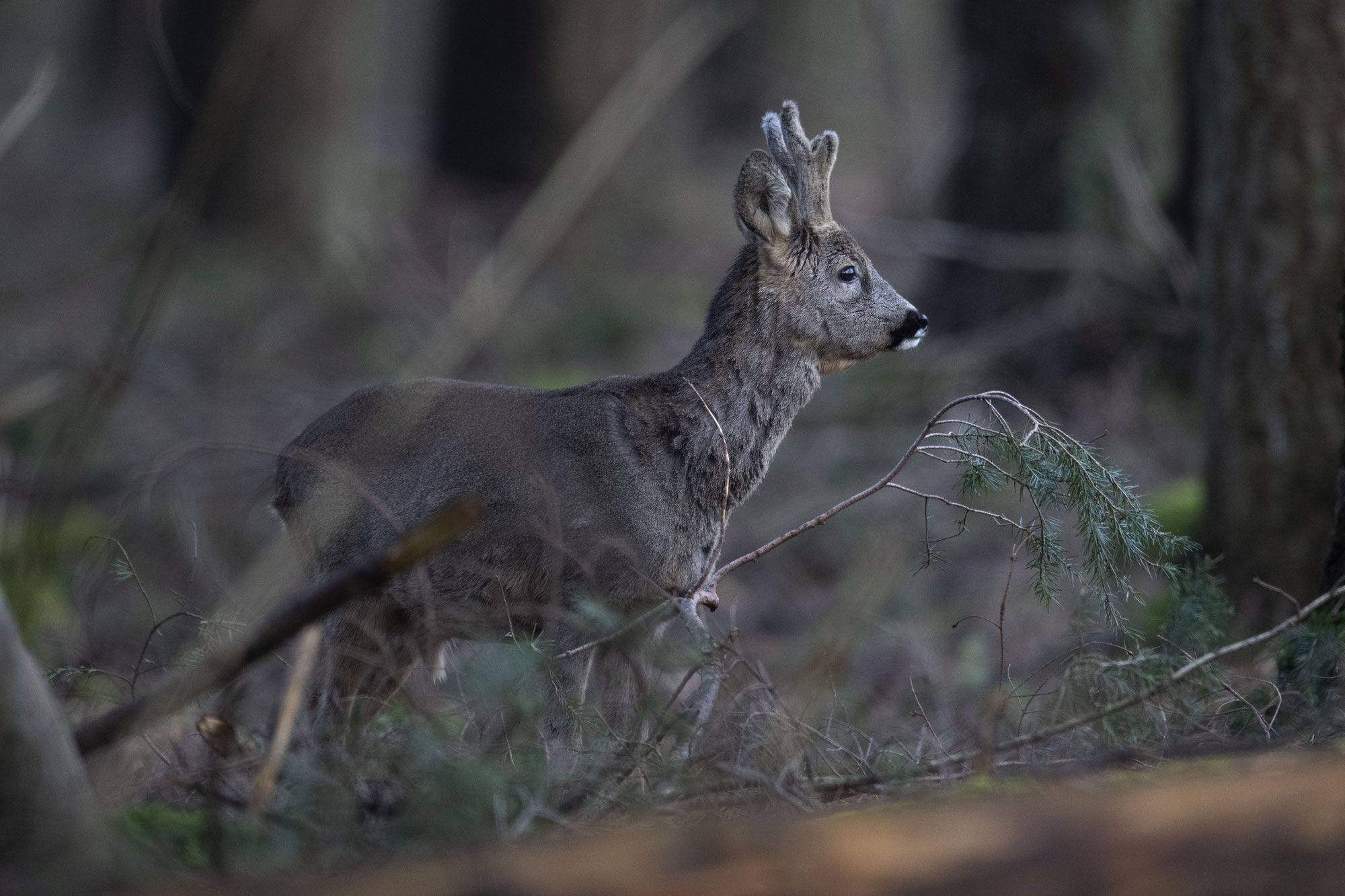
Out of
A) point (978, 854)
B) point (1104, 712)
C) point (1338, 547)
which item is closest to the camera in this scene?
point (978, 854)

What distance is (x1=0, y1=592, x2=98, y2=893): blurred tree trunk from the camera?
2.15 meters

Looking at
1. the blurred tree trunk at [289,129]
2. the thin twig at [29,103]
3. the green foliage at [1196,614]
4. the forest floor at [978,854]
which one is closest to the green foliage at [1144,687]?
the green foliage at [1196,614]

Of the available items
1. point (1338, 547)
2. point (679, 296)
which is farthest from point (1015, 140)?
point (1338, 547)

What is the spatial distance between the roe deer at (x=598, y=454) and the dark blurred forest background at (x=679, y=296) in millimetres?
587

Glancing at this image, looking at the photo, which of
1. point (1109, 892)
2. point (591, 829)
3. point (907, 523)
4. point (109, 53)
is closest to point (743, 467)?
point (591, 829)

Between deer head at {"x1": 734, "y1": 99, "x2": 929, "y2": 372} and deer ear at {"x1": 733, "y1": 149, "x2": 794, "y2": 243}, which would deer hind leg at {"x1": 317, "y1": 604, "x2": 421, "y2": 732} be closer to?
deer head at {"x1": 734, "y1": 99, "x2": 929, "y2": 372}

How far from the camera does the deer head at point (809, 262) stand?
5105 mm

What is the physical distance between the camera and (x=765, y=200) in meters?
5.15

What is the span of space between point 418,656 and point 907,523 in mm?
5856

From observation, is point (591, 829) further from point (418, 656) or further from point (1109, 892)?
point (1109, 892)

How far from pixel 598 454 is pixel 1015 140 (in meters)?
7.06

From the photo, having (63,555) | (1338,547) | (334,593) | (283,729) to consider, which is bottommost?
(1338,547)

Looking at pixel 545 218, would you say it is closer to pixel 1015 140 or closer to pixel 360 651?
pixel 360 651

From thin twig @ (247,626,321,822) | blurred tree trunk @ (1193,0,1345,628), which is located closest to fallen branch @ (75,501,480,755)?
thin twig @ (247,626,321,822)
